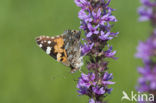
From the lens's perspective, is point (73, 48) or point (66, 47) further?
point (66, 47)

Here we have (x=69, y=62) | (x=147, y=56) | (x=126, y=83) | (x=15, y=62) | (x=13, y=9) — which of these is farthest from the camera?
(x=13, y=9)

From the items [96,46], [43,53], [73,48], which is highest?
[43,53]

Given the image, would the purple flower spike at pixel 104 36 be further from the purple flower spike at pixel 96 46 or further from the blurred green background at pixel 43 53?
the blurred green background at pixel 43 53

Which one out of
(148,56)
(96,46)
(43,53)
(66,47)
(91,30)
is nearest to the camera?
(148,56)

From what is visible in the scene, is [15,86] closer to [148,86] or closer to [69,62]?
[69,62]

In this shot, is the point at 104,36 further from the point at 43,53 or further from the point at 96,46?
the point at 43,53

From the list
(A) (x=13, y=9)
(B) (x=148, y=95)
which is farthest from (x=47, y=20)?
(B) (x=148, y=95)

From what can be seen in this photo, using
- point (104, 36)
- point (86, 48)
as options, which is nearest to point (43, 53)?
point (86, 48)

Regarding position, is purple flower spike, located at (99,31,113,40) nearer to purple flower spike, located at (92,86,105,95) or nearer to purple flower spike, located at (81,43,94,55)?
purple flower spike, located at (81,43,94,55)
